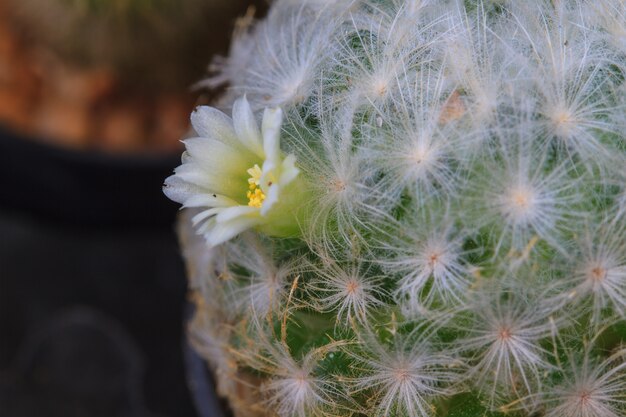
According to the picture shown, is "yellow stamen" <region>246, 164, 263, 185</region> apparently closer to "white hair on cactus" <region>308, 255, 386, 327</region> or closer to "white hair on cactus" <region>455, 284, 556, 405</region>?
"white hair on cactus" <region>308, 255, 386, 327</region>

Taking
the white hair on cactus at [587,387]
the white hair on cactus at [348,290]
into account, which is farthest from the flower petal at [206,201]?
the white hair on cactus at [587,387]

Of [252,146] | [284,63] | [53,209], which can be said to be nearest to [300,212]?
[252,146]

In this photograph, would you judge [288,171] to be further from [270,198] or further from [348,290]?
[348,290]

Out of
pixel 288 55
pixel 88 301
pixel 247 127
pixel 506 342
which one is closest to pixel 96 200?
pixel 88 301

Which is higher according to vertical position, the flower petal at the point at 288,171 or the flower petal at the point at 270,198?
the flower petal at the point at 288,171

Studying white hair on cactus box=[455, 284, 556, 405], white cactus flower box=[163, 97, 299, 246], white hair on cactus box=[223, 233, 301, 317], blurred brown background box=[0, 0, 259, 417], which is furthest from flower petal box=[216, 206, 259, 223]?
blurred brown background box=[0, 0, 259, 417]

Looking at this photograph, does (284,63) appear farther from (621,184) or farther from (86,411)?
(86,411)

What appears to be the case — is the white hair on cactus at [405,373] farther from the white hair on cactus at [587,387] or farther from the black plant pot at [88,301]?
the black plant pot at [88,301]
